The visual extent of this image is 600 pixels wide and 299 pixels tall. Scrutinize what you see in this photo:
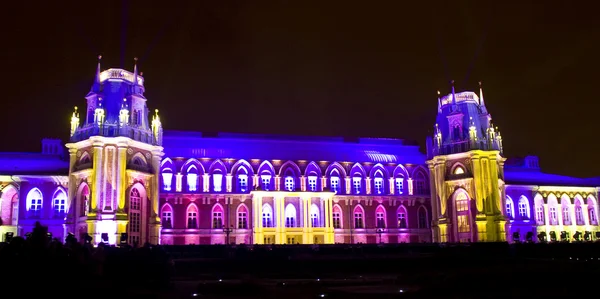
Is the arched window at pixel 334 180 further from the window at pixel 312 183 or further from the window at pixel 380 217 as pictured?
the window at pixel 380 217

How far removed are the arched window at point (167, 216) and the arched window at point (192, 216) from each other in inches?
90.1

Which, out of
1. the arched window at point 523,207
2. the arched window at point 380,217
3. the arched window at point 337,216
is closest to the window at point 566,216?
the arched window at point 523,207

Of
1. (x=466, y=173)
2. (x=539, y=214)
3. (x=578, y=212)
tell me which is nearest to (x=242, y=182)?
(x=466, y=173)

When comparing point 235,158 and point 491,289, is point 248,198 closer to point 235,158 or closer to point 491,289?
point 235,158

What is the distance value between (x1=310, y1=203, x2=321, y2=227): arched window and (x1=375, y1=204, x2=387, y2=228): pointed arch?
9526mm

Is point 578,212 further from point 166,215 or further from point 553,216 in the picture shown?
point 166,215

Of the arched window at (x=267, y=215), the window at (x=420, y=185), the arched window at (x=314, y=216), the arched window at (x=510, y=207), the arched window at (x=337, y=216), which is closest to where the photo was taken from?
the arched window at (x=267, y=215)

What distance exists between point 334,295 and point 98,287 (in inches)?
425

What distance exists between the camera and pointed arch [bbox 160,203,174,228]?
73.9 meters

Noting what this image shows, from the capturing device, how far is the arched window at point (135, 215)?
65625 millimetres

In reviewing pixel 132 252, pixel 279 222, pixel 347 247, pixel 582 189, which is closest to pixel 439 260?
pixel 347 247

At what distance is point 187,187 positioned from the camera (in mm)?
76062

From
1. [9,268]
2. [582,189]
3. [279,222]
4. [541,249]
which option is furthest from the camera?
[582,189]

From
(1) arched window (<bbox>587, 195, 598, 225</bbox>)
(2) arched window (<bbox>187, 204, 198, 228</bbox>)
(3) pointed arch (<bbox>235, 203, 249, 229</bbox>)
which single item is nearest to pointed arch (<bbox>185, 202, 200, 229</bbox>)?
(2) arched window (<bbox>187, 204, 198, 228</bbox>)
